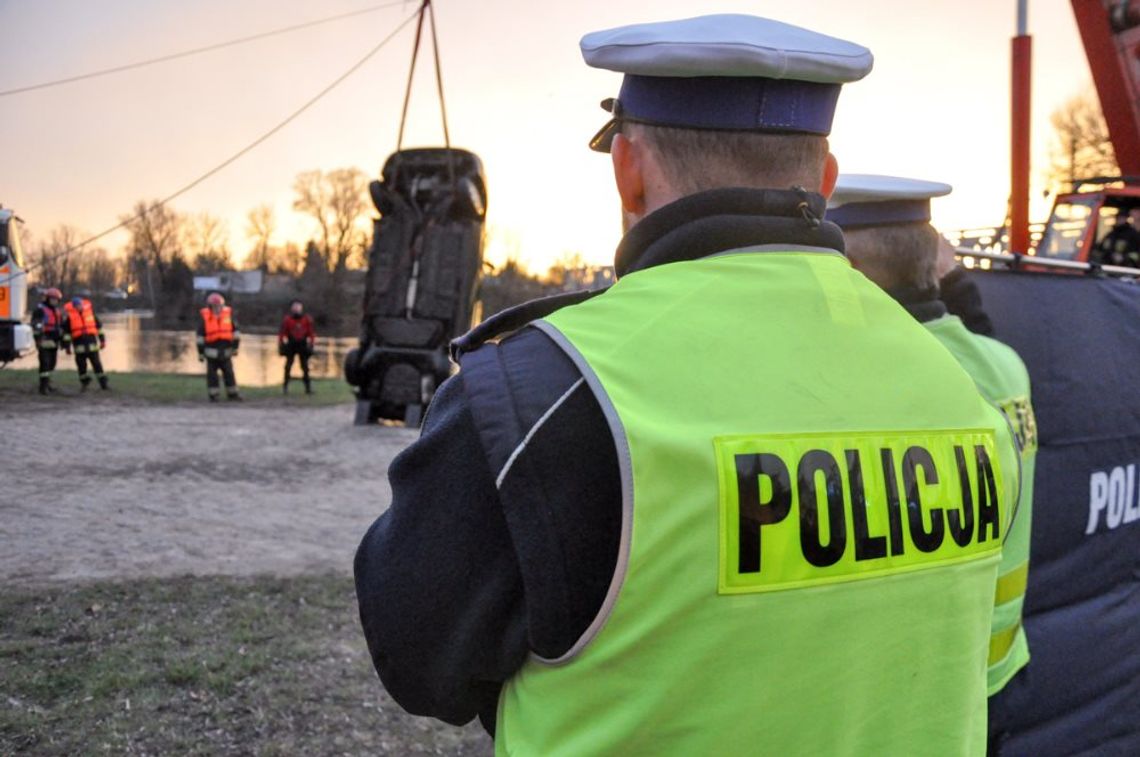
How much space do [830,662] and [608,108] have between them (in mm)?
823

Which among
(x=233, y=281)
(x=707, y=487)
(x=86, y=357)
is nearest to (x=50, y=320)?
(x=86, y=357)

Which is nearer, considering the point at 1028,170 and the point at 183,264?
the point at 1028,170

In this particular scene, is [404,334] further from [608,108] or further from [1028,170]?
[608,108]

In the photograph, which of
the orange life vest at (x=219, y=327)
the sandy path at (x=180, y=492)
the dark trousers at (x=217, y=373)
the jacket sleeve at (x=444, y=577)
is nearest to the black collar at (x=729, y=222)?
the jacket sleeve at (x=444, y=577)

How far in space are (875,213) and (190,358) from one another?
28084 mm

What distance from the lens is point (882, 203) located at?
242cm

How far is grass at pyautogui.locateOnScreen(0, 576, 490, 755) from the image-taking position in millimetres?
3264

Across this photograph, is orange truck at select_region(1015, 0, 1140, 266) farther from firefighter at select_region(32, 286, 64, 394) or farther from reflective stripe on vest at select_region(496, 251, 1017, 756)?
firefighter at select_region(32, 286, 64, 394)

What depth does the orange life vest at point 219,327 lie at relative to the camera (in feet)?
48.0

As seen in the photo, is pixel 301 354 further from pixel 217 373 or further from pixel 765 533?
pixel 765 533

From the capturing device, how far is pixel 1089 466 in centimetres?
269

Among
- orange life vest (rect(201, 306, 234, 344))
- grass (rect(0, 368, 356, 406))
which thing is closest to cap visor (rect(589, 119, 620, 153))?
grass (rect(0, 368, 356, 406))

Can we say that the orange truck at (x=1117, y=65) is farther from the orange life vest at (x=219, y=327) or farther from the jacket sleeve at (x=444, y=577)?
the orange life vest at (x=219, y=327)

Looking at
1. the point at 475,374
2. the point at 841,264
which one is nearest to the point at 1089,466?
the point at 841,264
